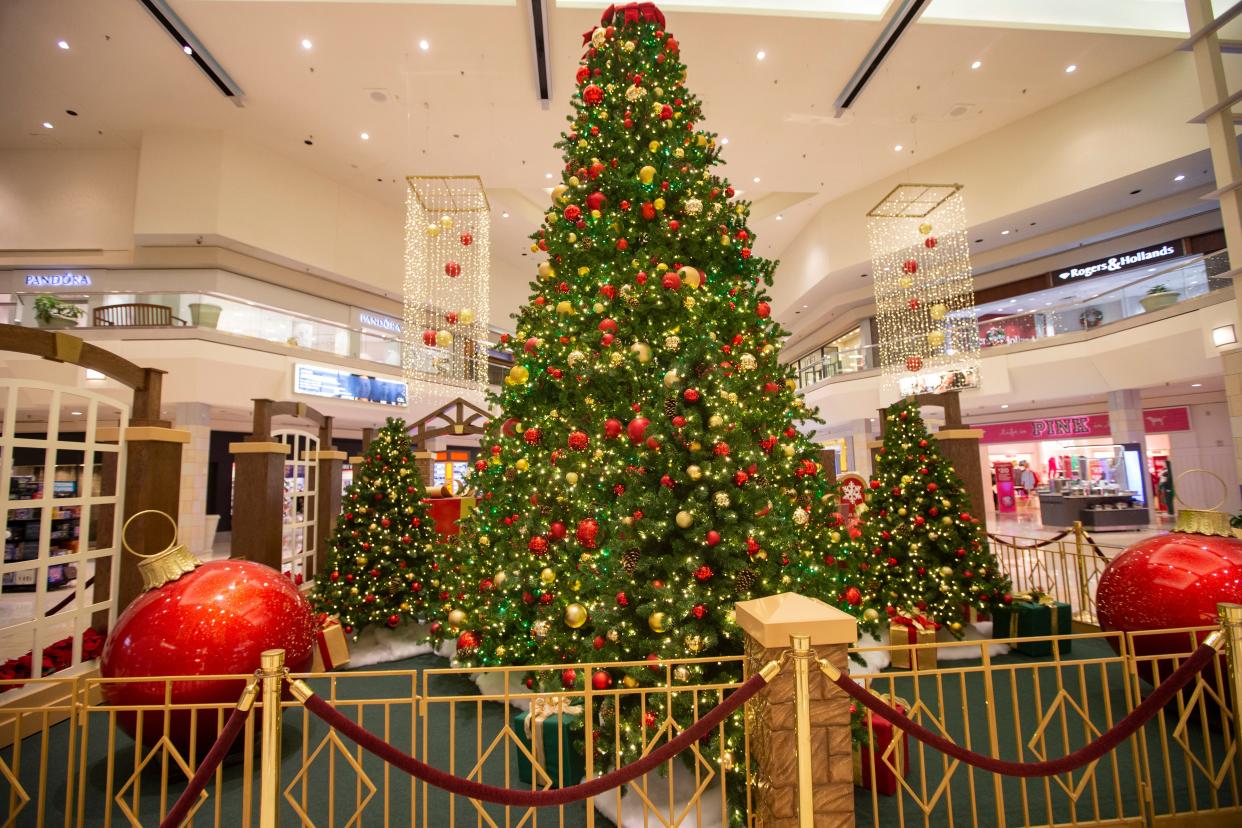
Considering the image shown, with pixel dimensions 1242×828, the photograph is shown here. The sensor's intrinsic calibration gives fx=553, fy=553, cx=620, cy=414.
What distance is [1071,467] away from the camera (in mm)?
15328

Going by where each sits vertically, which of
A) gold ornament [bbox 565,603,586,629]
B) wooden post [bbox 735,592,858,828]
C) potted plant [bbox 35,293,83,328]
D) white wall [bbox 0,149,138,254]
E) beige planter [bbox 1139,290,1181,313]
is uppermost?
white wall [bbox 0,149,138,254]

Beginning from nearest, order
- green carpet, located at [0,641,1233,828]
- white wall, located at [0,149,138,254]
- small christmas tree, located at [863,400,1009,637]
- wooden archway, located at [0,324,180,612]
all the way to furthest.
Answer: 1. green carpet, located at [0,641,1233,828]
2. wooden archway, located at [0,324,180,612]
3. small christmas tree, located at [863,400,1009,637]
4. white wall, located at [0,149,138,254]

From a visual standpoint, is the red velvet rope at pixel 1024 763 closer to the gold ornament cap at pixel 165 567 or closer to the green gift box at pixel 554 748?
the green gift box at pixel 554 748

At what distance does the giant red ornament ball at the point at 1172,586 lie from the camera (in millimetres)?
3215

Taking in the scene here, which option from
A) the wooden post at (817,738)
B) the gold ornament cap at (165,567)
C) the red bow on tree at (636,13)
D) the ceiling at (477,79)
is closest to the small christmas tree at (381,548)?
the gold ornament cap at (165,567)

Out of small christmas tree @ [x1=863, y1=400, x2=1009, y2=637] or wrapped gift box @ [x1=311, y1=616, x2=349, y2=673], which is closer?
wrapped gift box @ [x1=311, y1=616, x2=349, y2=673]

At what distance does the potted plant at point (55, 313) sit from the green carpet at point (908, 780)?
9.99 metres

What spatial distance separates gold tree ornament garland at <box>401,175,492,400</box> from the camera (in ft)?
36.5

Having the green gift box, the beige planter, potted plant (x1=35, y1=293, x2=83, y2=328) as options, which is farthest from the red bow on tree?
potted plant (x1=35, y1=293, x2=83, y2=328)

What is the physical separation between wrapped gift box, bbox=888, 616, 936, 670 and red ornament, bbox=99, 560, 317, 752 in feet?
14.7

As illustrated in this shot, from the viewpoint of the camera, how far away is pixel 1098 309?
11758 mm

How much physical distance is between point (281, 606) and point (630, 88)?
4.20 meters

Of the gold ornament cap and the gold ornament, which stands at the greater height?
the gold ornament cap

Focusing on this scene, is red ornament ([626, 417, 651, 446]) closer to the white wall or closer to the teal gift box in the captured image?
the teal gift box
